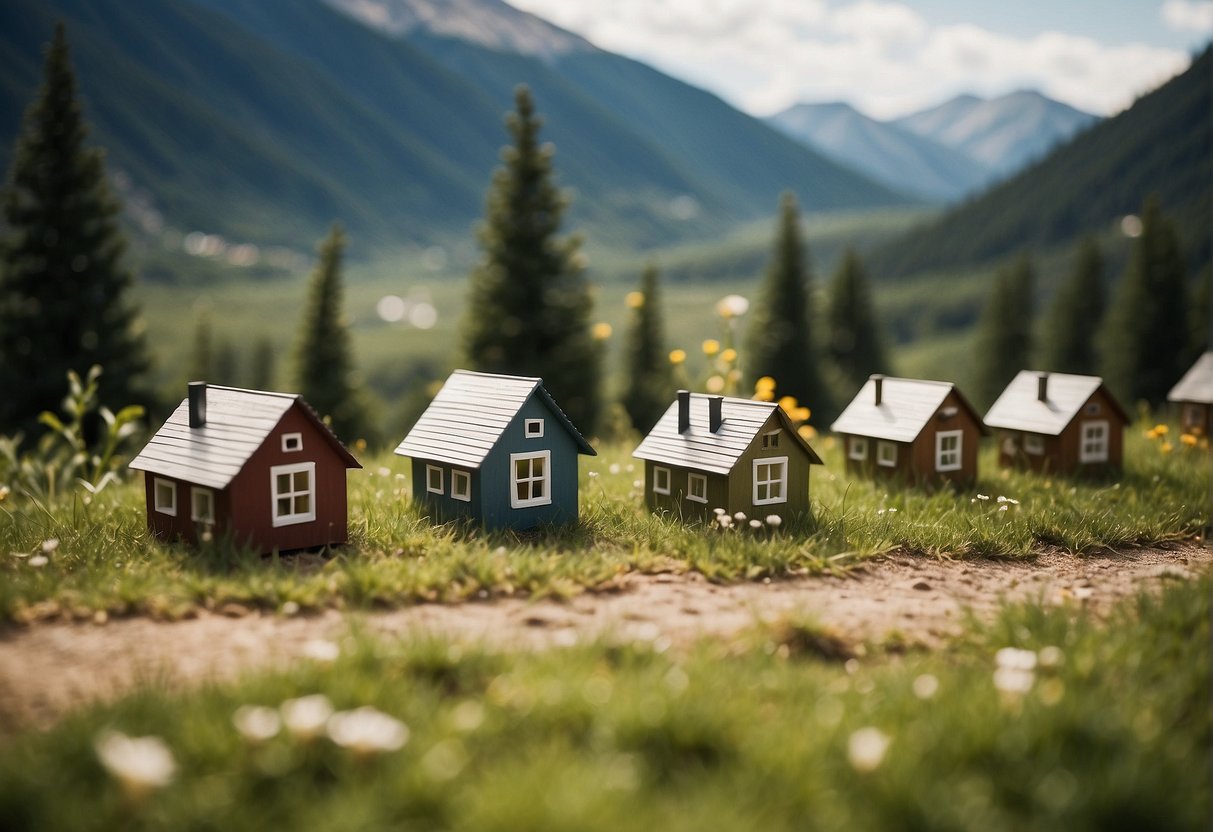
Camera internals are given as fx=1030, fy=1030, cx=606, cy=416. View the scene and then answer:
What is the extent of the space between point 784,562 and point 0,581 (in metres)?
6.97

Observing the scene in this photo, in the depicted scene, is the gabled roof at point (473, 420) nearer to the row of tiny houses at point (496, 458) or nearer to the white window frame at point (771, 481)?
the row of tiny houses at point (496, 458)

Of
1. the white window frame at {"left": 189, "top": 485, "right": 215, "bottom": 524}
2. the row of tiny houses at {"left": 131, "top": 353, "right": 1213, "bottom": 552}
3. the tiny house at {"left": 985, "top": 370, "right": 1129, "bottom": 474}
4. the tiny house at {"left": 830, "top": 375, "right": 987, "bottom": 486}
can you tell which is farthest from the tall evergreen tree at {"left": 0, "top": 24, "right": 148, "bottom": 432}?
the tiny house at {"left": 985, "top": 370, "right": 1129, "bottom": 474}

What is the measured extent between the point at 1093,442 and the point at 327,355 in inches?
1319

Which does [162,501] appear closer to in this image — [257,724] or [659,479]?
[659,479]

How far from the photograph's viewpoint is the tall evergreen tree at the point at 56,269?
28.6 metres

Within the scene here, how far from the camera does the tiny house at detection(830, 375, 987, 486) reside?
565 inches

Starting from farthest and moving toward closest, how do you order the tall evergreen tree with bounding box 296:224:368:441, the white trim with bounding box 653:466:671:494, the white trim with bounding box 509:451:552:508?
the tall evergreen tree with bounding box 296:224:368:441
the white trim with bounding box 653:466:671:494
the white trim with bounding box 509:451:552:508

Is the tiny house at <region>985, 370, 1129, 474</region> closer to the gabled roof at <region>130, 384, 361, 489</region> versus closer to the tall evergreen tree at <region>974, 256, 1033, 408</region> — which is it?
the gabled roof at <region>130, 384, 361, 489</region>

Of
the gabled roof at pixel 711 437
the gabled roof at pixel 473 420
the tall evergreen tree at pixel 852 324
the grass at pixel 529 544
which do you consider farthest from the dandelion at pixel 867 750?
the tall evergreen tree at pixel 852 324

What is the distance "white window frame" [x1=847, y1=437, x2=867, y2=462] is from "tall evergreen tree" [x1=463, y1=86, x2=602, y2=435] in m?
19.2

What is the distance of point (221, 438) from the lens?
34.5 feet

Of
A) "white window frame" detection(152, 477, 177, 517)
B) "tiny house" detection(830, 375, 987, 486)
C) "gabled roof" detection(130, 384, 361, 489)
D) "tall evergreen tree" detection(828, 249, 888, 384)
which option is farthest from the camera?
"tall evergreen tree" detection(828, 249, 888, 384)

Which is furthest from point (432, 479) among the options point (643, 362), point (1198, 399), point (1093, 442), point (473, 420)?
point (643, 362)

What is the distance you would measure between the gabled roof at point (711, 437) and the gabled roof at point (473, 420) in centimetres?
101
